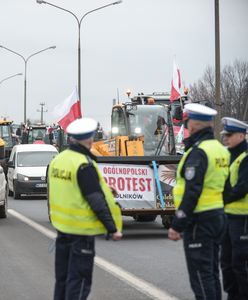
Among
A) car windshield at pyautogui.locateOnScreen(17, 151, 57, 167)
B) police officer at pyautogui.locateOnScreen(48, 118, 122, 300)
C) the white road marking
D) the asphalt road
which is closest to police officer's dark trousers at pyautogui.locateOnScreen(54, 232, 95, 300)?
police officer at pyautogui.locateOnScreen(48, 118, 122, 300)

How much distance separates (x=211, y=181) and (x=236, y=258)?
108cm

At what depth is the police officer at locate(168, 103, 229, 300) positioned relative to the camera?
6.01 metres

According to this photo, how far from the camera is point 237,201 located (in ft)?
22.7

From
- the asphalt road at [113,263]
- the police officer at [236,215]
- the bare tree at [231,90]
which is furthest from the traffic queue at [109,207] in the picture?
the bare tree at [231,90]

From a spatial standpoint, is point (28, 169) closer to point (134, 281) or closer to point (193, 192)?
point (134, 281)

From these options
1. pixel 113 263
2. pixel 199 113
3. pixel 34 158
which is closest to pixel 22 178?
pixel 34 158

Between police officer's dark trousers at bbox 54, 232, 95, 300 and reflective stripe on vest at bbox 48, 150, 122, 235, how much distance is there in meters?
0.07

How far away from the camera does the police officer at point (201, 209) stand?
19.7ft

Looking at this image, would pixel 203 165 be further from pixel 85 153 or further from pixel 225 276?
pixel 225 276

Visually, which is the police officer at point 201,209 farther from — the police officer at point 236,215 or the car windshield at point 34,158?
the car windshield at point 34,158

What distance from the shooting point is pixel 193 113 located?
246 inches

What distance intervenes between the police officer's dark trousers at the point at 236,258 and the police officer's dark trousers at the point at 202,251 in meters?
0.75

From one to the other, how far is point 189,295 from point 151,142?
7.96m

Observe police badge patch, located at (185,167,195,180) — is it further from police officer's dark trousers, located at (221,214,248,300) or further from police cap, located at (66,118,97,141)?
police officer's dark trousers, located at (221,214,248,300)
